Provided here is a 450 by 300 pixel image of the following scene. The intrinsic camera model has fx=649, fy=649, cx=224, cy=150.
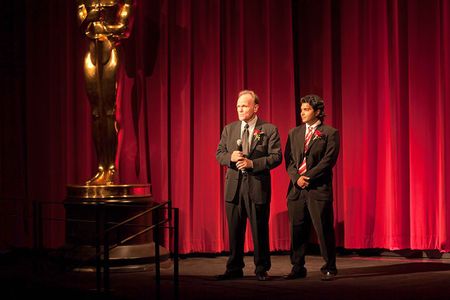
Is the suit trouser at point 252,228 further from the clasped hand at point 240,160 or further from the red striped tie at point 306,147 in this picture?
the red striped tie at point 306,147

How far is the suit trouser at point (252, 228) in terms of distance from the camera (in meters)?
4.64

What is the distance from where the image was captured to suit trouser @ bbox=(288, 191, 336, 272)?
461cm

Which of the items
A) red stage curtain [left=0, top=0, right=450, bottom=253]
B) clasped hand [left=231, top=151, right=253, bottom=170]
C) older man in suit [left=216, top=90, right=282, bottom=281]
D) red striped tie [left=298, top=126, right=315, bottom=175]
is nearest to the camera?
clasped hand [left=231, top=151, right=253, bottom=170]

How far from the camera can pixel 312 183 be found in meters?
4.64

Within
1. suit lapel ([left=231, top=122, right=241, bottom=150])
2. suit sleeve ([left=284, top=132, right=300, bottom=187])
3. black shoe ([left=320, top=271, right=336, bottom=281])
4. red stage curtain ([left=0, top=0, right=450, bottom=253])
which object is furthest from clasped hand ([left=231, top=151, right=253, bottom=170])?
red stage curtain ([left=0, top=0, right=450, bottom=253])

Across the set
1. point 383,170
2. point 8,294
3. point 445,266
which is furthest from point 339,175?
point 8,294

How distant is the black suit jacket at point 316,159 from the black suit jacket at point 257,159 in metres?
0.18

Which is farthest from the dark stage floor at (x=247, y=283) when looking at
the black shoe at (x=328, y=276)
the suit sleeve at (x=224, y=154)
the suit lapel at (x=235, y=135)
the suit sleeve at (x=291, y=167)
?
the suit lapel at (x=235, y=135)

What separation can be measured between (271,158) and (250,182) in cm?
23

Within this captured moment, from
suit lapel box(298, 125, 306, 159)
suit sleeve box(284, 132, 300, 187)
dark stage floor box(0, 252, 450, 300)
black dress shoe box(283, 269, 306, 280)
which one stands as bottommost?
dark stage floor box(0, 252, 450, 300)

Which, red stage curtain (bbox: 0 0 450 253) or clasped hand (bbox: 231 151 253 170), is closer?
clasped hand (bbox: 231 151 253 170)

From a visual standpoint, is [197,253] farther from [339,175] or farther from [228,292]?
[228,292]

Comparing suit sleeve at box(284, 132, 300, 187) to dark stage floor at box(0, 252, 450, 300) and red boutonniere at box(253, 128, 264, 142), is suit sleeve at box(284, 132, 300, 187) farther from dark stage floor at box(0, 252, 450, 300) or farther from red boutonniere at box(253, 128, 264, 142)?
dark stage floor at box(0, 252, 450, 300)

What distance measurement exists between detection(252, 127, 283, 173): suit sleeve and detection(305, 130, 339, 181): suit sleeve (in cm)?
24
